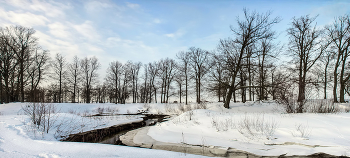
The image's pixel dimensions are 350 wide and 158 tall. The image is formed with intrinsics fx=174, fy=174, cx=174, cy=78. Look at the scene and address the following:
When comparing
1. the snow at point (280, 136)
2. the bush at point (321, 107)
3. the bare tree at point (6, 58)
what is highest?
the bare tree at point (6, 58)

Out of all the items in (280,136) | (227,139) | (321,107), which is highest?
(321,107)

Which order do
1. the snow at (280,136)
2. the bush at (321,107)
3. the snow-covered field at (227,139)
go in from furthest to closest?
the bush at (321,107)
the snow at (280,136)
the snow-covered field at (227,139)

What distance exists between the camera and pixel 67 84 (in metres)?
32.5

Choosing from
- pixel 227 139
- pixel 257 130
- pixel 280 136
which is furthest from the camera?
pixel 257 130

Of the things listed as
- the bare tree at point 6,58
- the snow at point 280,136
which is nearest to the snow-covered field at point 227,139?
the snow at point 280,136

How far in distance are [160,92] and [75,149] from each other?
32069 mm

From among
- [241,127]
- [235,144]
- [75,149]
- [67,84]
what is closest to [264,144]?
[235,144]

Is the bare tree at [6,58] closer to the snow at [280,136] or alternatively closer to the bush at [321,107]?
the snow at [280,136]

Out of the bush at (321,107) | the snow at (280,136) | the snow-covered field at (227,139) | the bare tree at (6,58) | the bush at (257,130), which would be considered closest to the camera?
the snow-covered field at (227,139)

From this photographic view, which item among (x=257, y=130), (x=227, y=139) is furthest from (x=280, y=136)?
(x=227, y=139)

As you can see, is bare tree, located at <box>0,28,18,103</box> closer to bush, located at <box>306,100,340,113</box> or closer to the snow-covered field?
the snow-covered field

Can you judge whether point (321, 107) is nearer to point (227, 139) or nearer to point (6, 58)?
point (227, 139)

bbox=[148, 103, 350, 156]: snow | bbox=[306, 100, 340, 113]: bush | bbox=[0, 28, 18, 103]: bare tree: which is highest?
bbox=[0, 28, 18, 103]: bare tree

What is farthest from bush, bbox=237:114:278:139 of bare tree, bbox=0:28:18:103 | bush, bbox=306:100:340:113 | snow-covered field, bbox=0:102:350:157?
bare tree, bbox=0:28:18:103
